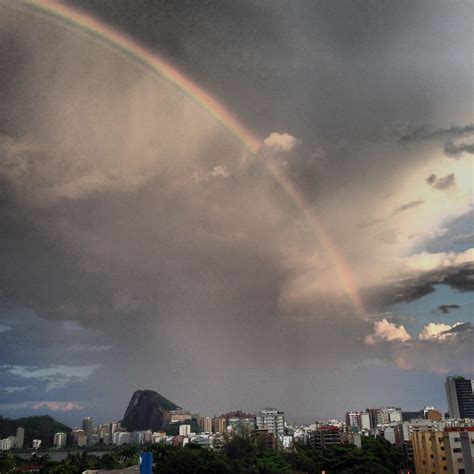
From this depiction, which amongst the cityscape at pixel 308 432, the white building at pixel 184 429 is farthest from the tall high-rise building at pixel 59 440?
the white building at pixel 184 429

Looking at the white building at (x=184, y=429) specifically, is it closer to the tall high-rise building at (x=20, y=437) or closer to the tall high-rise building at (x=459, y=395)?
the tall high-rise building at (x=20, y=437)

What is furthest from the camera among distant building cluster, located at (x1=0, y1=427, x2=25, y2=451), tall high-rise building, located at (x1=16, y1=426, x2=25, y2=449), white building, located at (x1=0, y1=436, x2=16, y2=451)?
tall high-rise building, located at (x1=16, y1=426, x2=25, y2=449)

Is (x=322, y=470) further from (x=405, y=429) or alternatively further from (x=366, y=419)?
(x=366, y=419)

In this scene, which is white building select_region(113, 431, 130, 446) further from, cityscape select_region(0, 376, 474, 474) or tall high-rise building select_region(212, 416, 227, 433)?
tall high-rise building select_region(212, 416, 227, 433)

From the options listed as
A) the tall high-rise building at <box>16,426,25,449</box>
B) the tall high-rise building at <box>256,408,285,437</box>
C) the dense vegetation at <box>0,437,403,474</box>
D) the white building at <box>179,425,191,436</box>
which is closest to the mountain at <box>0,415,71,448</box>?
the tall high-rise building at <box>16,426,25,449</box>

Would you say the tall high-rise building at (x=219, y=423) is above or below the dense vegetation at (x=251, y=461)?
above

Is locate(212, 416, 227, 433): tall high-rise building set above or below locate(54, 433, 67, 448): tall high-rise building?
above

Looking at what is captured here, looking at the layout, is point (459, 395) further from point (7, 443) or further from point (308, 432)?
point (7, 443)
